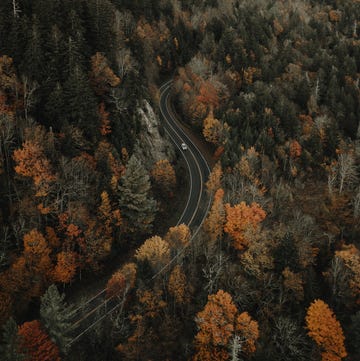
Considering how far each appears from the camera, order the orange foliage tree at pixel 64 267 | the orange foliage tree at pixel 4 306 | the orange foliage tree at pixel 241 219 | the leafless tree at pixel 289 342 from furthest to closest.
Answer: the orange foliage tree at pixel 241 219
the orange foliage tree at pixel 64 267
the leafless tree at pixel 289 342
the orange foliage tree at pixel 4 306

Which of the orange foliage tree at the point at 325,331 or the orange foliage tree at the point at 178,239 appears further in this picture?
the orange foliage tree at the point at 178,239

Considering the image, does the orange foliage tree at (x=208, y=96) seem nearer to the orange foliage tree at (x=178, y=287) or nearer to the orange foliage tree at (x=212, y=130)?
the orange foliage tree at (x=212, y=130)

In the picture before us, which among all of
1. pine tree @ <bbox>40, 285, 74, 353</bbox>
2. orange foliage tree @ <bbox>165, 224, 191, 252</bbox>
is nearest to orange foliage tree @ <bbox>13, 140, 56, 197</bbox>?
pine tree @ <bbox>40, 285, 74, 353</bbox>

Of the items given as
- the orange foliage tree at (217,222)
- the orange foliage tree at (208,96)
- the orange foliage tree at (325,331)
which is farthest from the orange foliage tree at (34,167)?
the orange foliage tree at (208,96)

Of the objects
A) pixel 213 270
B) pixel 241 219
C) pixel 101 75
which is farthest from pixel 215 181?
pixel 101 75

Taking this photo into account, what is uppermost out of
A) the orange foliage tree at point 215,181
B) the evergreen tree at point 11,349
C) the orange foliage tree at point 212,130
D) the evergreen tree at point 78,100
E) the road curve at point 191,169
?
the evergreen tree at point 78,100

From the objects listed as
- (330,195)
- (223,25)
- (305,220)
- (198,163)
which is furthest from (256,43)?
(305,220)
